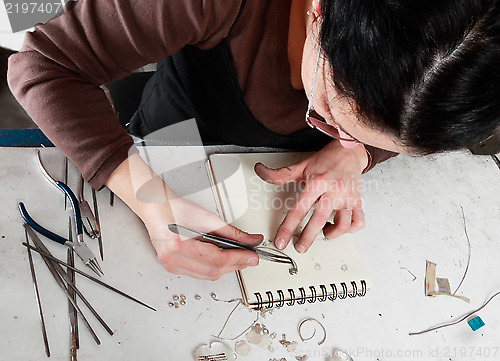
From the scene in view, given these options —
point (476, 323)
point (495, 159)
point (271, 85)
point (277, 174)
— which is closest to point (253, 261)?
point (277, 174)

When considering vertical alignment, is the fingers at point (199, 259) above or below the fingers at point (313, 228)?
above

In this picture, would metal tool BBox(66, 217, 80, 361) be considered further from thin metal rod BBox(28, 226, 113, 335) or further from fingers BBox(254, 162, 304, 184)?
fingers BBox(254, 162, 304, 184)

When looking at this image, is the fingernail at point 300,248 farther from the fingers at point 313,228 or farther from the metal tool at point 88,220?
the metal tool at point 88,220

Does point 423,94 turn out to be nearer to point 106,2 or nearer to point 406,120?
point 406,120

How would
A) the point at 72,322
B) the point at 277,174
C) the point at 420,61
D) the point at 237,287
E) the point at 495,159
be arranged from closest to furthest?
the point at 420,61
the point at 72,322
the point at 237,287
the point at 277,174
the point at 495,159

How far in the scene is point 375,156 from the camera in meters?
0.86

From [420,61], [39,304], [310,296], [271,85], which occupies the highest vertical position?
[420,61]

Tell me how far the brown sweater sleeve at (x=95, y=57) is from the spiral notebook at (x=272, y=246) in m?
0.19

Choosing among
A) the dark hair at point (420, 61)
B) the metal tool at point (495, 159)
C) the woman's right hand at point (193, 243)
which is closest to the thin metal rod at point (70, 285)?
the woman's right hand at point (193, 243)

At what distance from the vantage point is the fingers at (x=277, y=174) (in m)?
0.80

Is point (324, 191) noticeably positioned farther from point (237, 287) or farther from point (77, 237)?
point (77, 237)

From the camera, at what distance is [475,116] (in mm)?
419

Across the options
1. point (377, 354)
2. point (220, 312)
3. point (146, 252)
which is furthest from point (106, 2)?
point (377, 354)

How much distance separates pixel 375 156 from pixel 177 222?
1.37 ft
